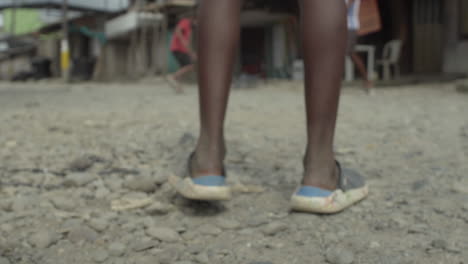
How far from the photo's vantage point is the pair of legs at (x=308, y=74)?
1160 millimetres

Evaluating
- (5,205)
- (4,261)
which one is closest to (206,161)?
(4,261)

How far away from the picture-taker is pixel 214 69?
122cm

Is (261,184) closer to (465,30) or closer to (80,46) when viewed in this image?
(465,30)

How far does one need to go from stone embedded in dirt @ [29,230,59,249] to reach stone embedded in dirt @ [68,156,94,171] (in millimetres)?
652

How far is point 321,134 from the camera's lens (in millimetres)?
1190

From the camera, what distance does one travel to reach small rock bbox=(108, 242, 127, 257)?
1.01m

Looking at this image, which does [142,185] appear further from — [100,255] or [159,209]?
[100,255]

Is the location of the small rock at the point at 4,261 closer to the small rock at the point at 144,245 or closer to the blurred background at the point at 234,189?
the blurred background at the point at 234,189

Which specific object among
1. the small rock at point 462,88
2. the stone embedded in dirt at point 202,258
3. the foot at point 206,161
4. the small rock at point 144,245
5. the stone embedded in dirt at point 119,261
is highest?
the foot at point 206,161

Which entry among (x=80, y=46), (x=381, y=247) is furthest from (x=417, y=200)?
(x=80, y=46)

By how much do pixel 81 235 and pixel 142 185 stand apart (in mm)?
413

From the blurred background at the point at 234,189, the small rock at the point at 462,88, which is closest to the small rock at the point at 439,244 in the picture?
the blurred background at the point at 234,189

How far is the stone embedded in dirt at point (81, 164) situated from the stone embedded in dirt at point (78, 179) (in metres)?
0.11

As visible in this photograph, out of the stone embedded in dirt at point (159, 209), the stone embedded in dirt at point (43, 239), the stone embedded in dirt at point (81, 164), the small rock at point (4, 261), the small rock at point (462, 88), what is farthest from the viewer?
the small rock at point (462, 88)
